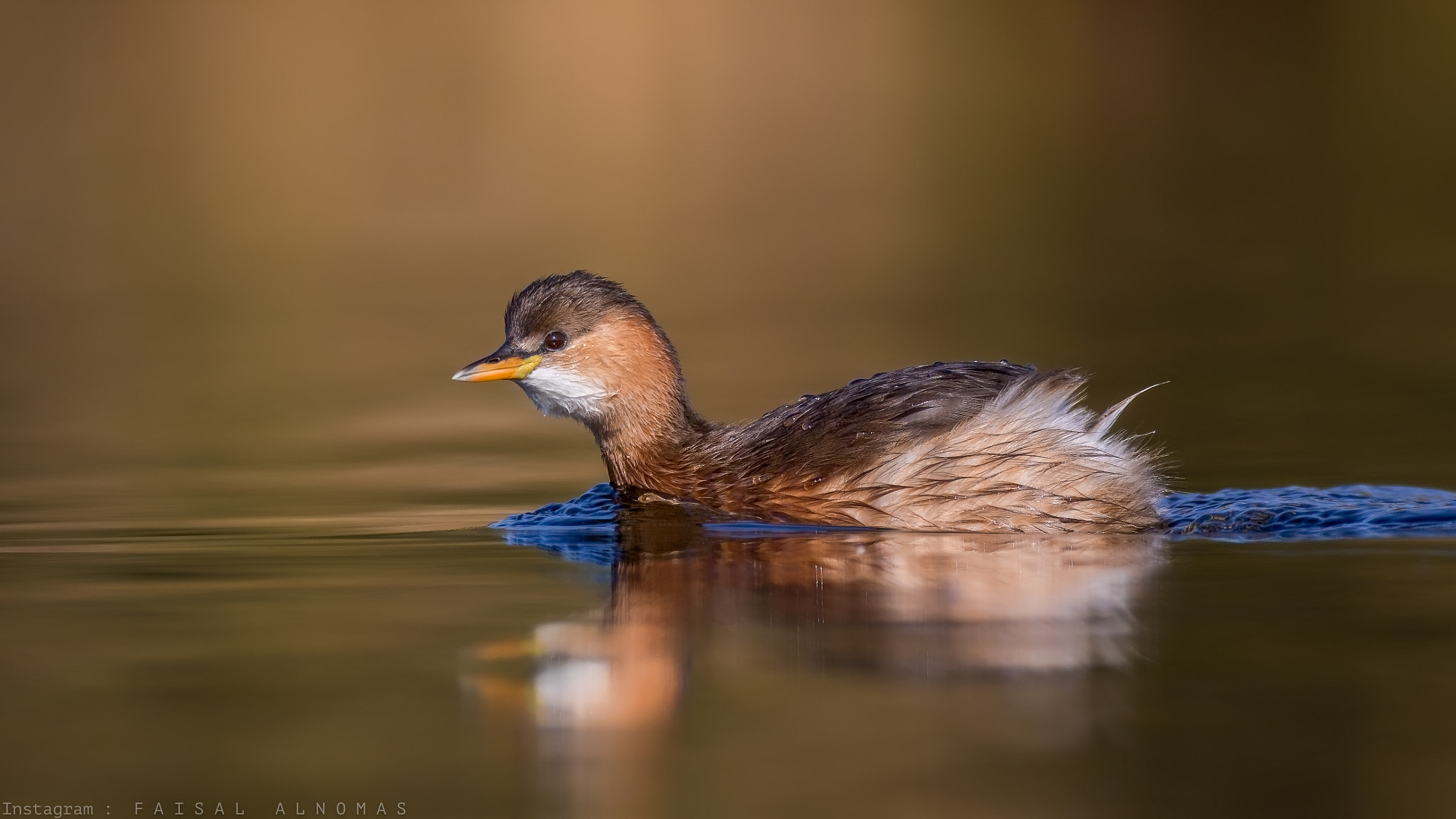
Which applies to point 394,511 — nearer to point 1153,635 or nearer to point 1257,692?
point 1153,635

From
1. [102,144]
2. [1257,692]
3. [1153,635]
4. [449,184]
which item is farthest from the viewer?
[102,144]

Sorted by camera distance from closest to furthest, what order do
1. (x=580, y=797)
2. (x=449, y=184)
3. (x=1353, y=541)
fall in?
(x=580, y=797)
(x=1353, y=541)
(x=449, y=184)

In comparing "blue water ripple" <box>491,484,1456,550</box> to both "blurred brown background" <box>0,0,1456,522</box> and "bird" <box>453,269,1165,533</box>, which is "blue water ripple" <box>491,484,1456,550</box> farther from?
"blurred brown background" <box>0,0,1456,522</box>

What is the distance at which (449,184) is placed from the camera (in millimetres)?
26266

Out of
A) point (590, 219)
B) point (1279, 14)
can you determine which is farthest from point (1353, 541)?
point (1279, 14)

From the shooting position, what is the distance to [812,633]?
5.82 meters

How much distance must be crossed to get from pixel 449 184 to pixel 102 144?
6.17 m

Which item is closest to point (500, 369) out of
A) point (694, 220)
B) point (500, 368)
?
point (500, 368)

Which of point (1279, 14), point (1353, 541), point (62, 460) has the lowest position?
point (1353, 541)

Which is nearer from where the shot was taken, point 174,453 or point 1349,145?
point 174,453

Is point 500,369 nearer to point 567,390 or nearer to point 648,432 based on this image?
point 567,390

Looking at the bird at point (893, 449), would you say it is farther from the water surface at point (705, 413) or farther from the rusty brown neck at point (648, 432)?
the water surface at point (705, 413)

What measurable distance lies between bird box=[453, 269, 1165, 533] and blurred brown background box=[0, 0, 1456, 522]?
81cm

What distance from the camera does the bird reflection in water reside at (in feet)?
15.8
